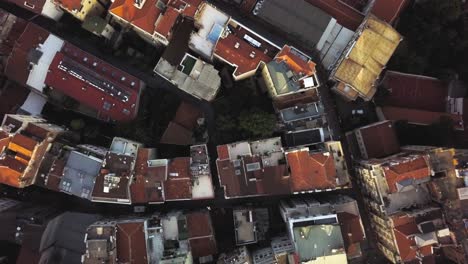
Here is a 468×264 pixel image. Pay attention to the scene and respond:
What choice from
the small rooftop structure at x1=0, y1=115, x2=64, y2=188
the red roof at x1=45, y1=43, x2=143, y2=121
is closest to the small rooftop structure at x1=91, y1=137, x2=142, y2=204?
the red roof at x1=45, y1=43, x2=143, y2=121

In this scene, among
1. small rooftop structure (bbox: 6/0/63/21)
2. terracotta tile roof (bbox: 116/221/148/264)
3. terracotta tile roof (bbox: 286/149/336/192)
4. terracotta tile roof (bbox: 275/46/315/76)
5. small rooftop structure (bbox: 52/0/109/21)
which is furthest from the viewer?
small rooftop structure (bbox: 6/0/63/21)

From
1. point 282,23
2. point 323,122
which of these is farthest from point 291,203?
point 282,23

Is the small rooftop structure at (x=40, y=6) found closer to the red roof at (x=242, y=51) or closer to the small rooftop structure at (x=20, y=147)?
the small rooftop structure at (x=20, y=147)

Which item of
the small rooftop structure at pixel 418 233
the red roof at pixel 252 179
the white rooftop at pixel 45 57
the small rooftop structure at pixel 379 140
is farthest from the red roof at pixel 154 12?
the small rooftop structure at pixel 418 233

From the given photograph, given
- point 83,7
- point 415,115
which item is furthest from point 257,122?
point 83,7

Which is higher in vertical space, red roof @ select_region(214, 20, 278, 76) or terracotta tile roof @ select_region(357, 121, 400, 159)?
red roof @ select_region(214, 20, 278, 76)

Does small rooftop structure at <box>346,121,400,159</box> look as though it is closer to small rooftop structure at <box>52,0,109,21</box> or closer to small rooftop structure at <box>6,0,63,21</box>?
small rooftop structure at <box>52,0,109,21</box>

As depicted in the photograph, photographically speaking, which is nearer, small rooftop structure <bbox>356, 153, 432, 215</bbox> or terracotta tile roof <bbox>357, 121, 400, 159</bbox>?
small rooftop structure <bbox>356, 153, 432, 215</bbox>

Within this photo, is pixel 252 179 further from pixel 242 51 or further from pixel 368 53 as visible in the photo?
pixel 368 53
